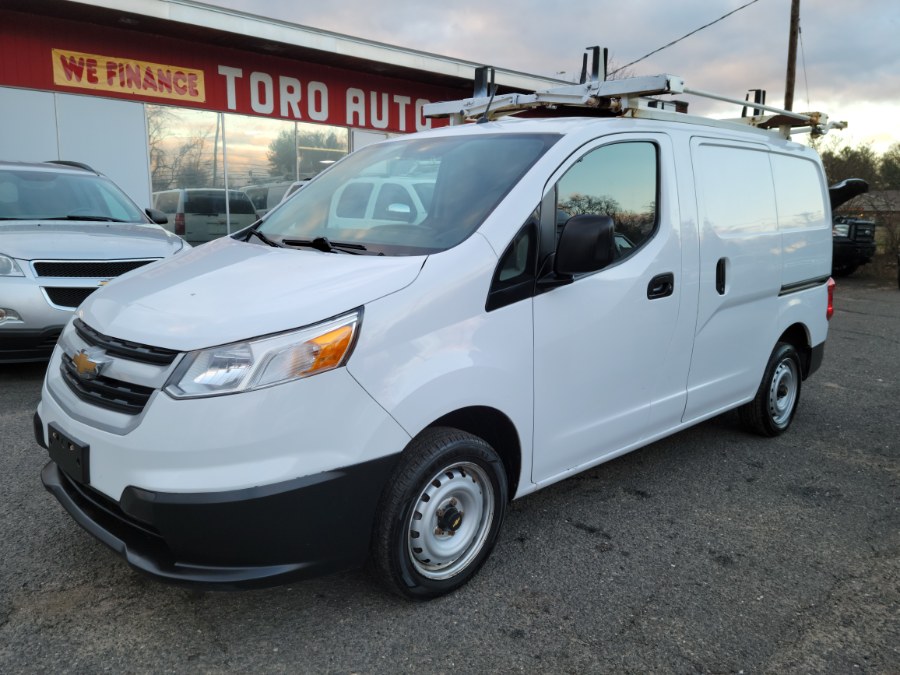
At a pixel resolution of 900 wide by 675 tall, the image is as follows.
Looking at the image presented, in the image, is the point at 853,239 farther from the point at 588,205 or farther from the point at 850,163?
the point at 588,205

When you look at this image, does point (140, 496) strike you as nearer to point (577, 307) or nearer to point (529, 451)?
point (529, 451)

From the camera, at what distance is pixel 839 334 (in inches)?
355

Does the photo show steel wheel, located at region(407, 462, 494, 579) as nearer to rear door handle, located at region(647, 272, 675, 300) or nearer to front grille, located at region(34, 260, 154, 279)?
rear door handle, located at region(647, 272, 675, 300)

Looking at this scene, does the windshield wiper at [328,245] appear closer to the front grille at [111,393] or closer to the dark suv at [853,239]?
the front grille at [111,393]

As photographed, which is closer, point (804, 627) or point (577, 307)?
point (804, 627)

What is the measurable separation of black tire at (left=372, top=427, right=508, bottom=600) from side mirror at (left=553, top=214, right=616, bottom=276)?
79 cm

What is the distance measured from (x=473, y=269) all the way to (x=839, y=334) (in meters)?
7.98

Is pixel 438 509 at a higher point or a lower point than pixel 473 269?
lower

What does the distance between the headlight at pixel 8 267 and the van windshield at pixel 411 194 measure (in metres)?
2.78

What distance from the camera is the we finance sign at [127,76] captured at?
1092cm

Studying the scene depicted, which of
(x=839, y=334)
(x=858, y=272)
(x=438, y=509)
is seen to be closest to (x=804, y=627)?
(x=438, y=509)

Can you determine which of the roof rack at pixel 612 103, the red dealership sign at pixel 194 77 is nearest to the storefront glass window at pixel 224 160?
the red dealership sign at pixel 194 77

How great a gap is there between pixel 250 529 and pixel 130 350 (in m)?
0.75

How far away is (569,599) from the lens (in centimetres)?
281
